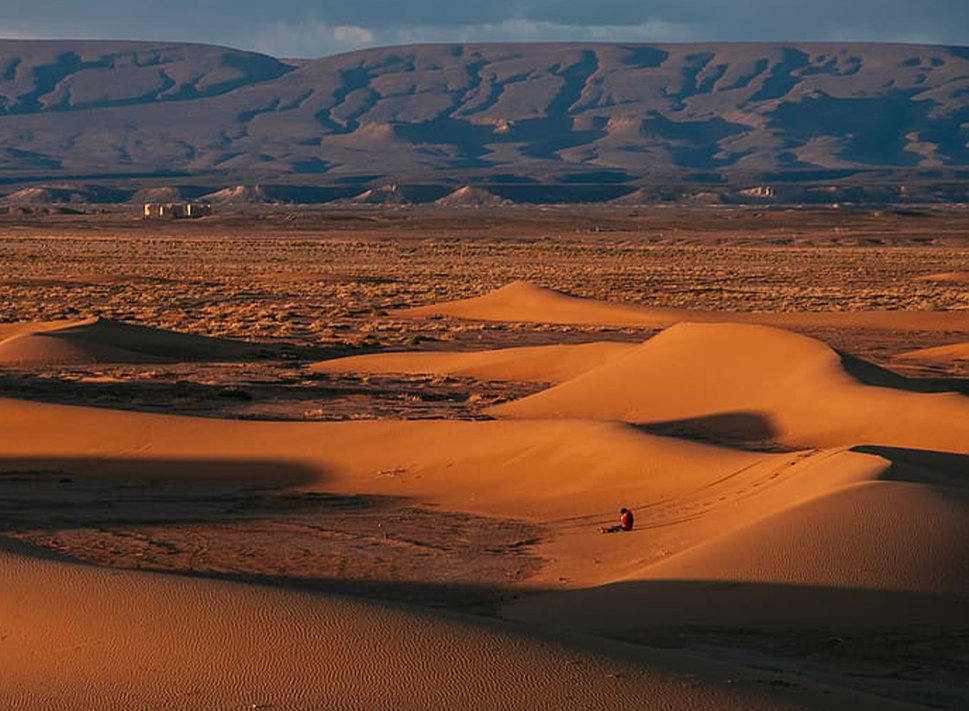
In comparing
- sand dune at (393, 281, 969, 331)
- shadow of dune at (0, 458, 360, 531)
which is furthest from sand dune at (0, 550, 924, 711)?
sand dune at (393, 281, 969, 331)

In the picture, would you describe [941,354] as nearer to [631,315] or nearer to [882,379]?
[882,379]

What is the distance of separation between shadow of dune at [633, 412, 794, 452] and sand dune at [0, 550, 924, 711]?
1094 cm

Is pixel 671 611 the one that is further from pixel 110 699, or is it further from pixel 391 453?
pixel 391 453

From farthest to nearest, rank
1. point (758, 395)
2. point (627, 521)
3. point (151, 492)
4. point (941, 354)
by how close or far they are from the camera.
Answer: point (941, 354), point (758, 395), point (151, 492), point (627, 521)

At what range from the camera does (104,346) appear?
3062 cm

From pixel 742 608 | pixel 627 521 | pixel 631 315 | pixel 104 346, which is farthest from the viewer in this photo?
pixel 631 315

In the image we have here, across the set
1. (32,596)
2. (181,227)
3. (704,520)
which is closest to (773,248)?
(181,227)

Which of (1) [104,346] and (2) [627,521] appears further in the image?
(1) [104,346]

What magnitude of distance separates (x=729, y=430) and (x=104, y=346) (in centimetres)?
1440

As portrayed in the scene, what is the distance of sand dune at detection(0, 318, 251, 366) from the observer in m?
29.2

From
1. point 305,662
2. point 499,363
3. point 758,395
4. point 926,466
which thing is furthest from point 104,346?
point 305,662

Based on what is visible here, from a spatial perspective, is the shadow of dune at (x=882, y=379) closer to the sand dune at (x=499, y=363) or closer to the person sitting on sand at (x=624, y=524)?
the sand dune at (x=499, y=363)

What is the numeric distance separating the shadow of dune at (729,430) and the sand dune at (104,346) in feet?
40.2

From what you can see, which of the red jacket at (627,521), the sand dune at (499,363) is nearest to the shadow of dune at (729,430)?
the red jacket at (627,521)
